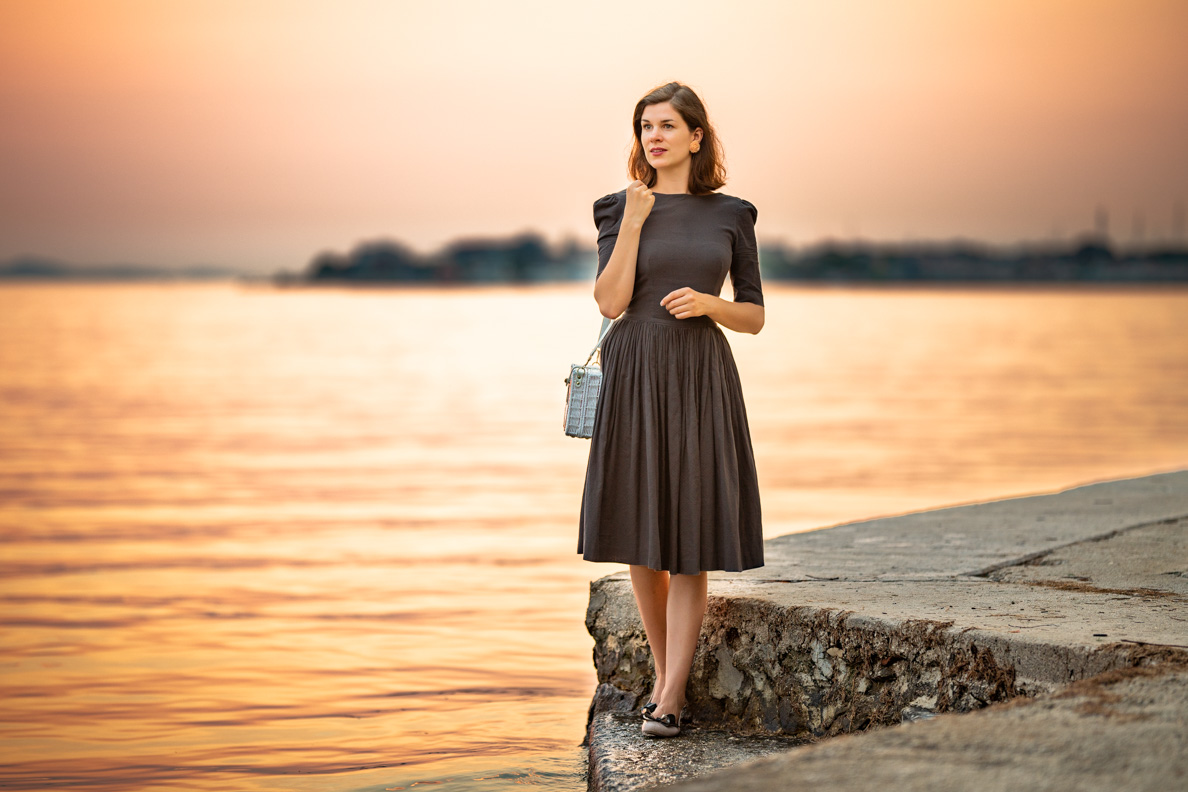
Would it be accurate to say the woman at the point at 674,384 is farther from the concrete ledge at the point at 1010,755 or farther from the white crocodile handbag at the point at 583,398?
the concrete ledge at the point at 1010,755

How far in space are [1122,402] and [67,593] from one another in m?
17.2

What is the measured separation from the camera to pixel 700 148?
383 cm

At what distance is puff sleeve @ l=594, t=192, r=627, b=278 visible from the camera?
3.78 metres

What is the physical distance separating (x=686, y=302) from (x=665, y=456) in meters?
0.46

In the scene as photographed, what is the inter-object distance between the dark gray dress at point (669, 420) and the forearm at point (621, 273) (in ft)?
0.21

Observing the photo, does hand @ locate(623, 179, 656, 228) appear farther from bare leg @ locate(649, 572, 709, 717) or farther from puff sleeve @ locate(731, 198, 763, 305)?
bare leg @ locate(649, 572, 709, 717)

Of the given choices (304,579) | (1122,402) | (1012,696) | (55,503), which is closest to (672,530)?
(1012,696)

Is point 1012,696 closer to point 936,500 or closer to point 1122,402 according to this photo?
point 936,500

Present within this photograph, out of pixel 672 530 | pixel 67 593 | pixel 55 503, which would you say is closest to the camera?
pixel 672 530

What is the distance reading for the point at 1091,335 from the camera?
4200 centimetres

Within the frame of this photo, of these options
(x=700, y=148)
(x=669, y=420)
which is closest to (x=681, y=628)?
(x=669, y=420)

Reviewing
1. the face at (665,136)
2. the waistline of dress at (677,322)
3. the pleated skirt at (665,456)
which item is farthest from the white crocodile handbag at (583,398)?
the face at (665,136)

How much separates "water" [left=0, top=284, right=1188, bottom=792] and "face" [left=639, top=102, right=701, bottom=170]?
212 centimetres

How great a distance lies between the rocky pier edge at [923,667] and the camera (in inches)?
98.9
